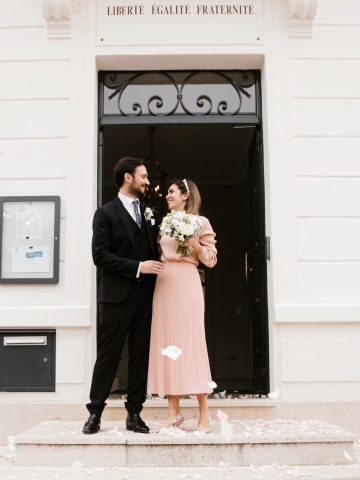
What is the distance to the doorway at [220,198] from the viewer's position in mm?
10359

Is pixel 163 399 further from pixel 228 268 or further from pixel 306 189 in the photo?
pixel 228 268

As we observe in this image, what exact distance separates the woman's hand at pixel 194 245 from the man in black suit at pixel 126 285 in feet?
0.90

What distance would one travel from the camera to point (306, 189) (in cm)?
601

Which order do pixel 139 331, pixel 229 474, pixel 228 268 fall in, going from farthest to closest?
pixel 228 268
pixel 139 331
pixel 229 474

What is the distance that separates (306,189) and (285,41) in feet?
4.91

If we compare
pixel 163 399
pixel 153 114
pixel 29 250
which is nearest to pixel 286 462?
pixel 163 399

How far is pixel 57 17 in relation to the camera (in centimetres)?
612

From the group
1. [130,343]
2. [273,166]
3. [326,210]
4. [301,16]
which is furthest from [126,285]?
[301,16]

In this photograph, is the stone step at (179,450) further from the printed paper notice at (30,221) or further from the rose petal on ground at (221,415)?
the printed paper notice at (30,221)

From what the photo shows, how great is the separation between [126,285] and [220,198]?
9237 mm

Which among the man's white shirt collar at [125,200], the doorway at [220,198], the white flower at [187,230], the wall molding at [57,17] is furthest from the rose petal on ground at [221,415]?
the wall molding at [57,17]

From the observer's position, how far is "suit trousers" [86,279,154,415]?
4.82 m

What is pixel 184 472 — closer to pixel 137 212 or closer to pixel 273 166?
pixel 137 212

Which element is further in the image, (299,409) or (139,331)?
(299,409)
